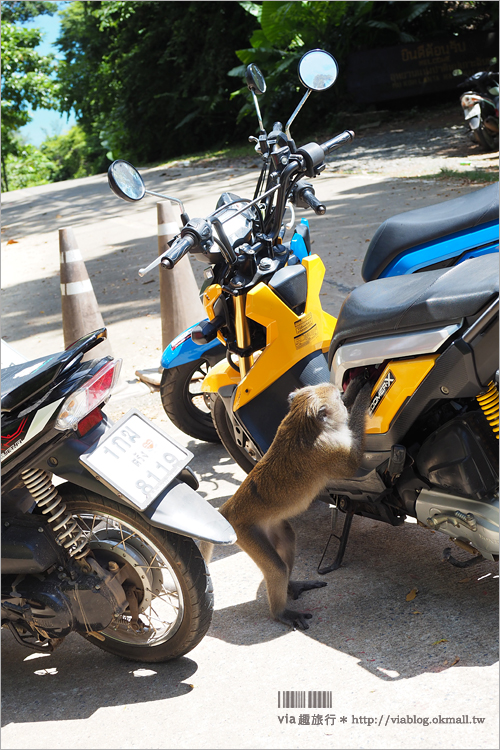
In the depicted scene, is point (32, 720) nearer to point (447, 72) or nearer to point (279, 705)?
point (279, 705)

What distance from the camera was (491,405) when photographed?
2.27m

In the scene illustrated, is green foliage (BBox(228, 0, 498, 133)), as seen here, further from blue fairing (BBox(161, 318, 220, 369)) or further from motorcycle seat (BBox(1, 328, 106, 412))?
motorcycle seat (BBox(1, 328, 106, 412))

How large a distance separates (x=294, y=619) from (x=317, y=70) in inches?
90.0

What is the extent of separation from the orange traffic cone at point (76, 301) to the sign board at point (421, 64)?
13.9 metres

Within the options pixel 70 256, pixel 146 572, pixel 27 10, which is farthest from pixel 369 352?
pixel 27 10

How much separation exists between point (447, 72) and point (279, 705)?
17.4 meters

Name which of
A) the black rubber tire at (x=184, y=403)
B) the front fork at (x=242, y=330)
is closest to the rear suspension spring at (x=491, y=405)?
the front fork at (x=242, y=330)

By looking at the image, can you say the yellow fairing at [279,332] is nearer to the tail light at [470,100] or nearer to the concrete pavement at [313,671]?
the concrete pavement at [313,671]

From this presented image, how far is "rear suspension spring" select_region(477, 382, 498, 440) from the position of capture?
2260 mm

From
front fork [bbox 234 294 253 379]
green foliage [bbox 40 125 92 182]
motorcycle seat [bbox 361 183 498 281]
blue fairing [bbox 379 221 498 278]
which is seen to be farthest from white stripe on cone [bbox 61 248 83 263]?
green foliage [bbox 40 125 92 182]

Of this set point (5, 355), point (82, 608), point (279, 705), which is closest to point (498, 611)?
point (279, 705)

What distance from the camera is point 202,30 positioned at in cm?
1964

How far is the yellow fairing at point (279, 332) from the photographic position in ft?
9.86

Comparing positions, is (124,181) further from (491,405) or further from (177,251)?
(491,405)
